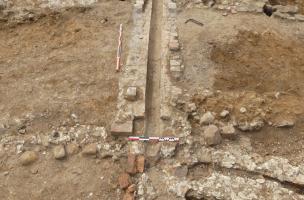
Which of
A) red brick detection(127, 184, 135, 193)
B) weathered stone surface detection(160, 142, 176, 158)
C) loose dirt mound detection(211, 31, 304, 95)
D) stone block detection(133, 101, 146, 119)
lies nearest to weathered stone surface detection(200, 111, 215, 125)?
weathered stone surface detection(160, 142, 176, 158)

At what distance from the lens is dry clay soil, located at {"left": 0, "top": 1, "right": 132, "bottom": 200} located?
576 centimetres

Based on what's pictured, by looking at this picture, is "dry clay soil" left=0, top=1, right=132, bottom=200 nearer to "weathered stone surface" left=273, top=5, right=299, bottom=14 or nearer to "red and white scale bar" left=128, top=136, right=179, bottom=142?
"red and white scale bar" left=128, top=136, right=179, bottom=142

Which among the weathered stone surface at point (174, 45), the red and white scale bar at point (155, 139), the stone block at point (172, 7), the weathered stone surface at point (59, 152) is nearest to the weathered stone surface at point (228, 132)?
the red and white scale bar at point (155, 139)

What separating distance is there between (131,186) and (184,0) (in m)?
6.07

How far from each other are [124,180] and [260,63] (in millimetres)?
4398

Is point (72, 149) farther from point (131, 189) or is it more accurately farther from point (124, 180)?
point (131, 189)

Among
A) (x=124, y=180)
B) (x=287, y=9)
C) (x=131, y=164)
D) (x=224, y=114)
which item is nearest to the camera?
(x=124, y=180)

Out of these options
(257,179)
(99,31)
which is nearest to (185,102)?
(257,179)

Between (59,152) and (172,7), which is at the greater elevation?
(172,7)

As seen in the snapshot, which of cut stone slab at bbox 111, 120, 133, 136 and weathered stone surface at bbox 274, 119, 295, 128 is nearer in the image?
cut stone slab at bbox 111, 120, 133, 136

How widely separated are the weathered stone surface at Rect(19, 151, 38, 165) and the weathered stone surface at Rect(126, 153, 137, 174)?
5.32 feet

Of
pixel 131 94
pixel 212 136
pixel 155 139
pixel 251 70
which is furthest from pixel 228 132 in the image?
pixel 251 70

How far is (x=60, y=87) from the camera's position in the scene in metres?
7.29

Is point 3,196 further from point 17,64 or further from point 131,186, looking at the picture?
point 17,64
